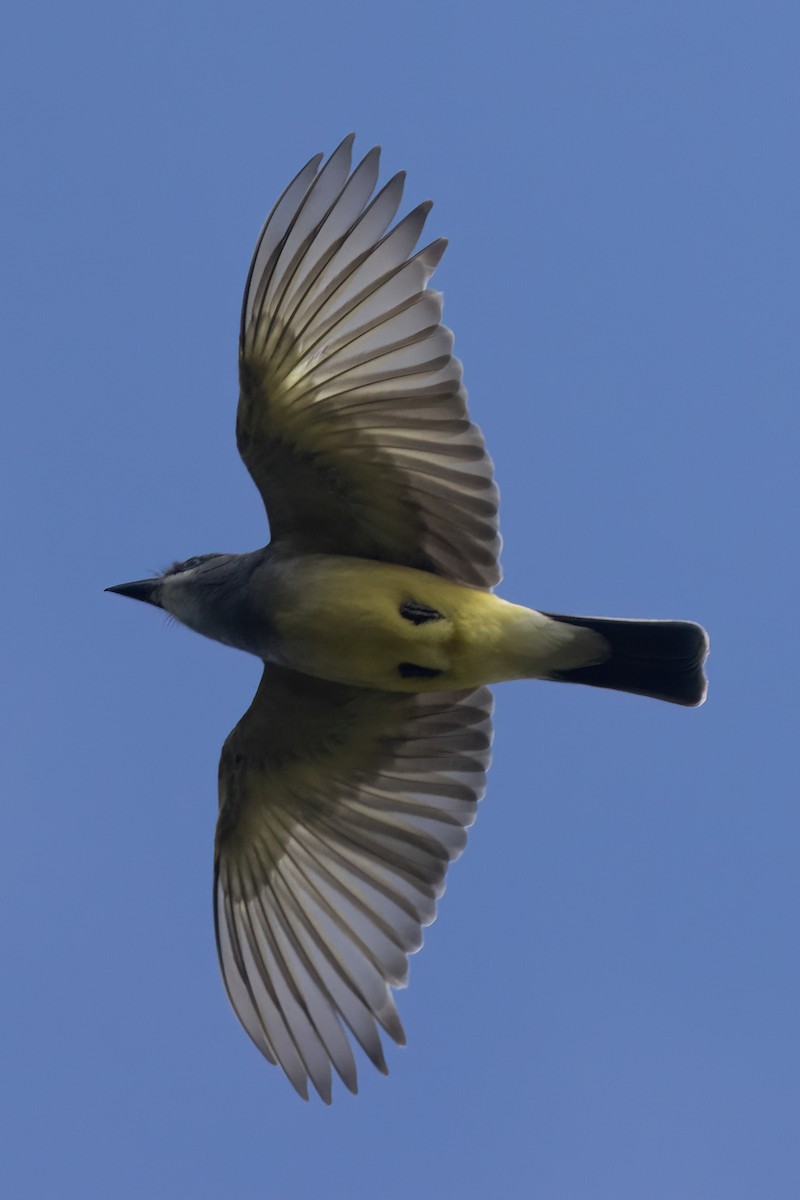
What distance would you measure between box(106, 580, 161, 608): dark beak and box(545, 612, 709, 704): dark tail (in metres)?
2.33

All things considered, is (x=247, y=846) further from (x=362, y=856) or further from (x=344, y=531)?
(x=344, y=531)

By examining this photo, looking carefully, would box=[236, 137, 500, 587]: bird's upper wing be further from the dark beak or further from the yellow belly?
the dark beak

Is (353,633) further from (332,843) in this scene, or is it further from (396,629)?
(332,843)

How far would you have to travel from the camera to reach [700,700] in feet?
30.0

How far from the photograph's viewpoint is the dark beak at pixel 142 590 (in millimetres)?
9938

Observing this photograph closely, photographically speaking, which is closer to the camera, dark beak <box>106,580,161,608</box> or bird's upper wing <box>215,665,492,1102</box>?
bird's upper wing <box>215,665,492,1102</box>

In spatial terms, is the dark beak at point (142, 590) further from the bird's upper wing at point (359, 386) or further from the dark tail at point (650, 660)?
the dark tail at point (650, 660)

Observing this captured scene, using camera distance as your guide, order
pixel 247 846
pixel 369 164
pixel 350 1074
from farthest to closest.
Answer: pixel 247 846 → pixel 350 1074 → pixel 369 164

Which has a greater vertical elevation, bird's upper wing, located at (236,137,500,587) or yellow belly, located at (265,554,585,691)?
bird's upper wing, located at (236,137,500,587)

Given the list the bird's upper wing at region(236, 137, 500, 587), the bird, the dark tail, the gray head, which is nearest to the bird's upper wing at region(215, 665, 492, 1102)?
the bird

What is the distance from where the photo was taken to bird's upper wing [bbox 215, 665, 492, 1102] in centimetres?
925

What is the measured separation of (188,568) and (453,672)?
1864 millimetres

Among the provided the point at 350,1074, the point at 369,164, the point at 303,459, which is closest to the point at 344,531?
the point at 303,459

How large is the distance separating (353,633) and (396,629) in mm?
219
